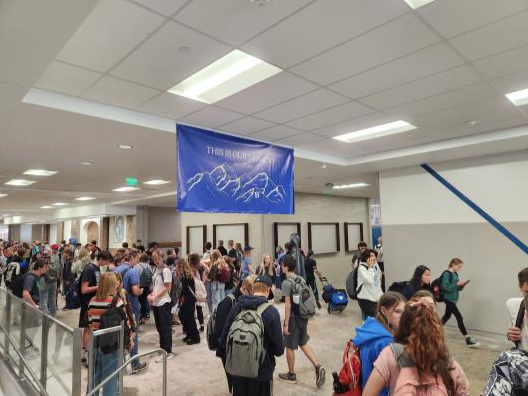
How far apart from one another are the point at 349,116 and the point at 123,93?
2.70 m

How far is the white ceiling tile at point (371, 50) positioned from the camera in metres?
2.55

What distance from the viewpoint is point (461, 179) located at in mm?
6430

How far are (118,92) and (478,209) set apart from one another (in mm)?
6062

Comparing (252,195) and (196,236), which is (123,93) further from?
(196,236)

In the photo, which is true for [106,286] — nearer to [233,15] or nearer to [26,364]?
[26,364]

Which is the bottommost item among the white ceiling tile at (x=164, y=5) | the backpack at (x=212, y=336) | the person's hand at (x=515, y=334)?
the backpack at (x=212, y=336)

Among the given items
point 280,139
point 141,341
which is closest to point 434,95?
point 280,139

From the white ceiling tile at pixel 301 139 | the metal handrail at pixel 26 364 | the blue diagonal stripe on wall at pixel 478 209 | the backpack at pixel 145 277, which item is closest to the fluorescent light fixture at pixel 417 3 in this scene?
the white ceiling tile at pixel 301 139

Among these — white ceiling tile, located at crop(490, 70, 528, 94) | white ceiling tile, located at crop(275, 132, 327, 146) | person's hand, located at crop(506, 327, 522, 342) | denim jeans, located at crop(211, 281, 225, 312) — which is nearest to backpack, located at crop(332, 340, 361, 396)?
person's hand, located at crop(506, 327, 522, 342)

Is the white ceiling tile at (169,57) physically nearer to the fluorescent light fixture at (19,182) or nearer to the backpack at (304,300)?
the backpack at (304,300)

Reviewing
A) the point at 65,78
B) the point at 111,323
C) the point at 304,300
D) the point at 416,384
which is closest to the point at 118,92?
the point at 65,78

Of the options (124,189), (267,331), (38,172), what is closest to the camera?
(267,331)

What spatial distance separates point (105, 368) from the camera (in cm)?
314

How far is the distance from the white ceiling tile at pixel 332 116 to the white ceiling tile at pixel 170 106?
53.9 inches
